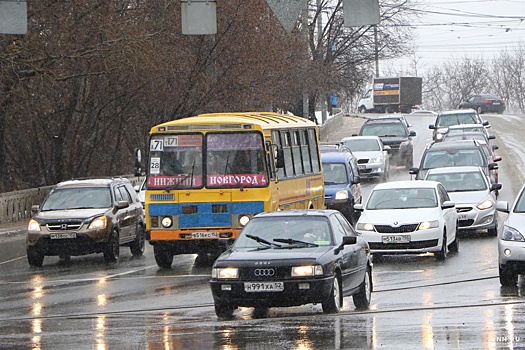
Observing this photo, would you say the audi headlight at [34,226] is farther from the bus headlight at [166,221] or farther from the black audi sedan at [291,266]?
the black audi sedan at [291,266]

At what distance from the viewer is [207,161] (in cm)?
2070

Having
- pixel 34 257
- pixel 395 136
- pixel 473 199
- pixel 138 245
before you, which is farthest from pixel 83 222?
pixel 395 136

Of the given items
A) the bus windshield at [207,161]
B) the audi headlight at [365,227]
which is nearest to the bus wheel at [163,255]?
the bus windshield at [207,161]

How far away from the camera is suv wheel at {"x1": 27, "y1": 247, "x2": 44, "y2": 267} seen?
2229cm

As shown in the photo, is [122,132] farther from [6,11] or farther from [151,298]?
[151,298]

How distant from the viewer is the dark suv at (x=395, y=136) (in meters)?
46.6

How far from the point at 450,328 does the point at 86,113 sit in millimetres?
27092

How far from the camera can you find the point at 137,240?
2481cm

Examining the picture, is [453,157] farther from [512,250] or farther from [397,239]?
[512,250]

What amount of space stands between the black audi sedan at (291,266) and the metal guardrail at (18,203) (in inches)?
722

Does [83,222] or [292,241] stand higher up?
[292,241]

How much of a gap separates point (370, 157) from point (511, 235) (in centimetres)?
2499

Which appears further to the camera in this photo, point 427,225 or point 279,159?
point 279,159

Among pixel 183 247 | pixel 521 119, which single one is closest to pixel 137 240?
pixel 183 247
